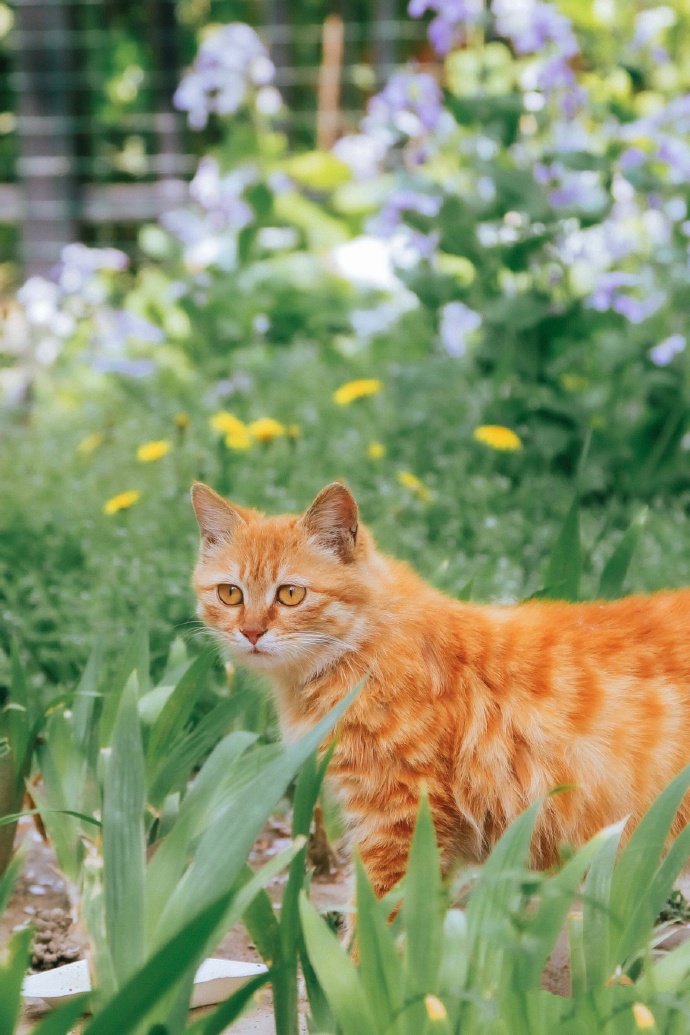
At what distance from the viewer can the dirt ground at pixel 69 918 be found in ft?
7.27

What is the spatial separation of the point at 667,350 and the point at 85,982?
285cm

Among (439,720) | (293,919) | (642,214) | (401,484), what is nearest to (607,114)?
(642,214)

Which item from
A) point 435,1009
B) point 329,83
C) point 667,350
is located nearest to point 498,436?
point 667,350

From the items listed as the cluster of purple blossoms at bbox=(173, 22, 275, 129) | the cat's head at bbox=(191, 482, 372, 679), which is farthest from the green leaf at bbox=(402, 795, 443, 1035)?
the cluster of purple blossoms at bbox=(173, 22, 275, 129)

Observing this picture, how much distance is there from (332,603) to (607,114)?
2.84 m

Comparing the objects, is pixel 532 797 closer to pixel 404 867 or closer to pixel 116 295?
pixel 404 867

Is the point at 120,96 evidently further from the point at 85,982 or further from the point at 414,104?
the point at 85,982

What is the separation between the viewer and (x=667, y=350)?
14.0 feet

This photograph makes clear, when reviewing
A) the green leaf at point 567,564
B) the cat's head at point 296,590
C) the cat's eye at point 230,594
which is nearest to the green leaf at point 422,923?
the cat's head at point 296,590

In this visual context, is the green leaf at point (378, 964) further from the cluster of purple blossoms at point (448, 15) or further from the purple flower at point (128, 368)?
the purple flower at point (128, 368)

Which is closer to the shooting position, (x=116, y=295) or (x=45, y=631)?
(x=45, y=631)

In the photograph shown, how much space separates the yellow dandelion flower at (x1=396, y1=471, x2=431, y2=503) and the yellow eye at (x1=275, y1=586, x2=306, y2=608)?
159cm

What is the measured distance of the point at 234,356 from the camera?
221 inches

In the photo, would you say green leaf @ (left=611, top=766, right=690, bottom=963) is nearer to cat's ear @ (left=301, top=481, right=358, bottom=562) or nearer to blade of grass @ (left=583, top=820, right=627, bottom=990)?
blade of grass @ (left=583, top=820, right=627, bottom=990)
